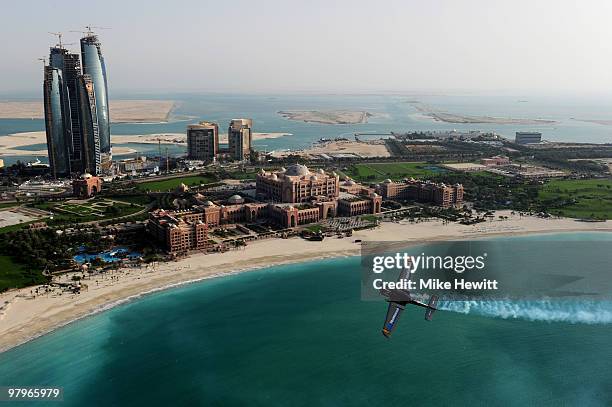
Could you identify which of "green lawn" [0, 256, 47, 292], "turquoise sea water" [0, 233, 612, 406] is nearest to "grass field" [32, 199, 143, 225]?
"green lawn" [0, 256, 47, 292]

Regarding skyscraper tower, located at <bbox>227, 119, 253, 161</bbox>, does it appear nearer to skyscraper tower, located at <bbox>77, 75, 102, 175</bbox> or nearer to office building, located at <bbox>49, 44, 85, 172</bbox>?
skyscraper tower, located at <bbox>77, 75, 102, 175</bbox>

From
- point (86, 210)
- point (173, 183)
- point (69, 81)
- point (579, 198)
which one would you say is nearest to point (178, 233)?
point (86, 210)

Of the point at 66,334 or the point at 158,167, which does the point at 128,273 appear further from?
the point at 158,167

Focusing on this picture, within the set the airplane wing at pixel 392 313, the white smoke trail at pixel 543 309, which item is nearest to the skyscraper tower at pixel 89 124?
the white smoke trail at pixel 543 309

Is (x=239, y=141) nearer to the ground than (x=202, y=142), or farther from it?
farther from it

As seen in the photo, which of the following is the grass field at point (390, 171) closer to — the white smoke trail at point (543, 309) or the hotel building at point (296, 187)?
the hotel building at point (296, 187)

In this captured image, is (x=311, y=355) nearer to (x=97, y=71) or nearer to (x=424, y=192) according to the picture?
(x=424, y=192)
